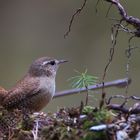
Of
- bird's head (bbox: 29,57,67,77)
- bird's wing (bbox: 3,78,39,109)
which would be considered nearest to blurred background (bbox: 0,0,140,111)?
bird's head (bbox: 29,57,67,77)

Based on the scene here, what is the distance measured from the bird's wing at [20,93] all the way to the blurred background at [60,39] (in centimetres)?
318

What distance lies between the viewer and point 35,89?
14.5 feet

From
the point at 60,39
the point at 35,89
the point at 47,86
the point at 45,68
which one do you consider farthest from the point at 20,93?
the point at 60,39

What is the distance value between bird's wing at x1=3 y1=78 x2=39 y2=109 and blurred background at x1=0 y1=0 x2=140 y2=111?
10.4 feet

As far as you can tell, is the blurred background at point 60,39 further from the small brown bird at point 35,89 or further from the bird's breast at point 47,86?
the bird's breast at point 47,86

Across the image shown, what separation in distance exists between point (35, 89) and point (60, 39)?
15.8 feet

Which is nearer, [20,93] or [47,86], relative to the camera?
[20,93]

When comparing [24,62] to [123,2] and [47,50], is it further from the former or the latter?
[123,2]

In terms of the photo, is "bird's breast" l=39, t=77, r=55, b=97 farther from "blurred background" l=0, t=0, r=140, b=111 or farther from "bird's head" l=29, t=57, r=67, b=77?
"blurred background" l=0, t=0, r=140, b=111

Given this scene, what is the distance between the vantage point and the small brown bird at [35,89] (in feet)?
13.7

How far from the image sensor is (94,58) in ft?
27.9

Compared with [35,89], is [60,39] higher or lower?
higher

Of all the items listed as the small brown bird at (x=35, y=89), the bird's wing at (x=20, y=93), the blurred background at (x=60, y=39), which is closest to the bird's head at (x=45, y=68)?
the small brown bird at (x=35, y=89)

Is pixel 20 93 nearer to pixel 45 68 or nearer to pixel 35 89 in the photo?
pixel 35 89
